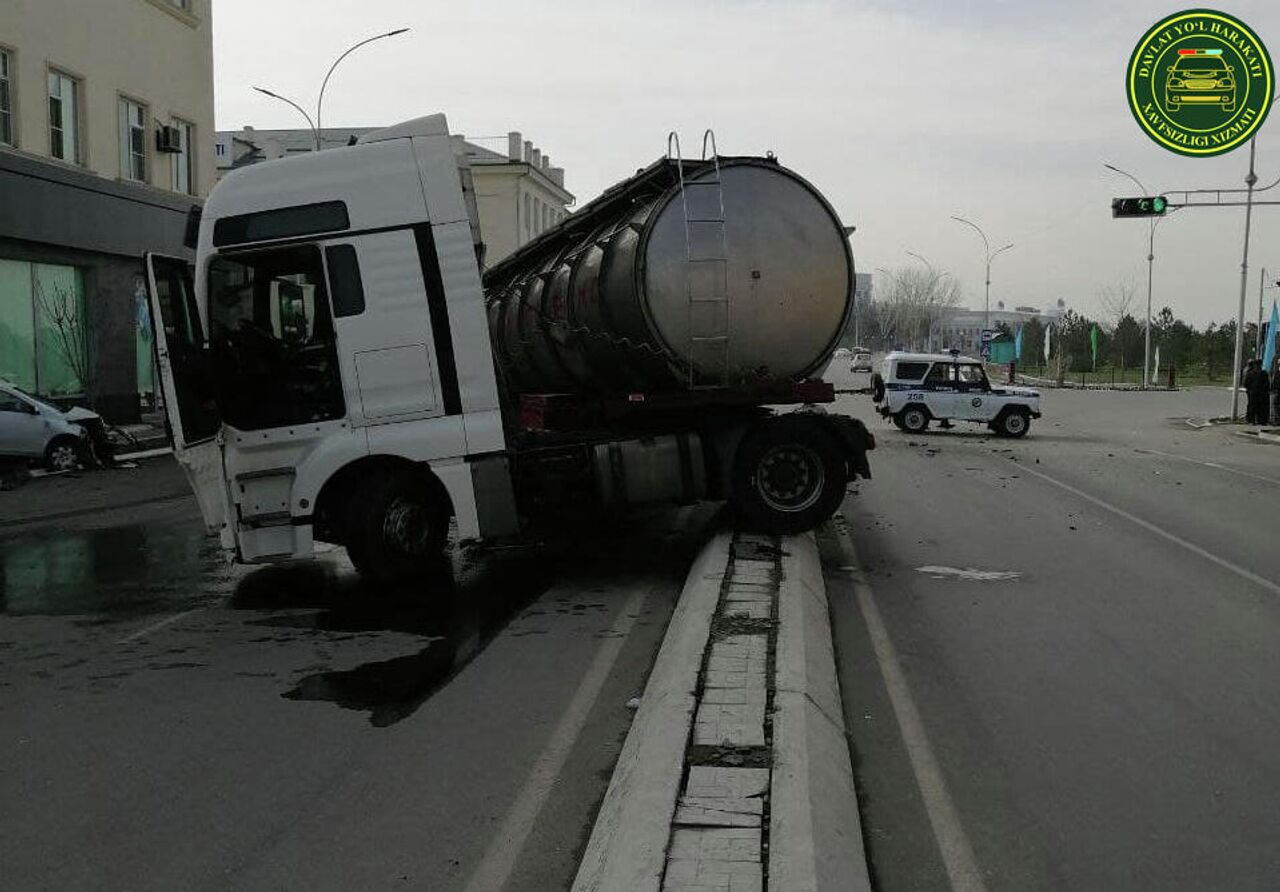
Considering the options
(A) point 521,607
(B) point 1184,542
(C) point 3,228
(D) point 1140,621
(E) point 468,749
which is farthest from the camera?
(C) point 3,228

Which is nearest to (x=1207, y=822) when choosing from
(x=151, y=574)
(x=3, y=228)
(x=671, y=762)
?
(x=671, y=762)

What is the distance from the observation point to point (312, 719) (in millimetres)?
6109

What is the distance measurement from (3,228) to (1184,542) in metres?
21.5

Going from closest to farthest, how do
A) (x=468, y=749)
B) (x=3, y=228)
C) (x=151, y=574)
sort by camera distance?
(x=468, y=749), (x=151, y=574), (x=3, y=228)

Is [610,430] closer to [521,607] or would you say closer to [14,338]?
[521,607]

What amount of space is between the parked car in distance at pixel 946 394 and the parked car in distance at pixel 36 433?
666 inches

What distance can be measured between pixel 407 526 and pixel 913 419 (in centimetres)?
2119

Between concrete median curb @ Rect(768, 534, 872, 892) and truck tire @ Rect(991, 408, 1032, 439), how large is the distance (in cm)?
2150

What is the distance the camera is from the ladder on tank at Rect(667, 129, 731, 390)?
10.0 metres

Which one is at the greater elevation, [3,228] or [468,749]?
[3,228]

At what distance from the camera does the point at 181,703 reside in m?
6.41

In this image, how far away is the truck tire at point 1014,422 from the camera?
27.8 m

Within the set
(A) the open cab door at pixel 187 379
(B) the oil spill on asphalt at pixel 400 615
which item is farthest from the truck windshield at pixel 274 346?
(B) the oil spill on asphalt at pixel 400 615

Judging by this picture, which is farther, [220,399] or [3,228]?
[3,228]
